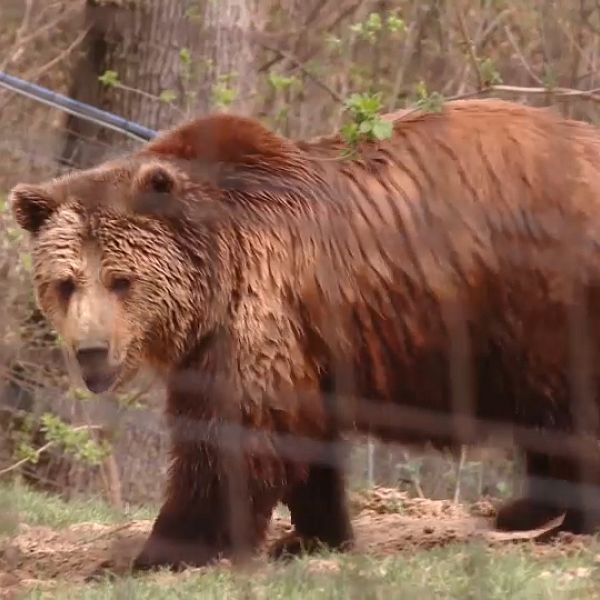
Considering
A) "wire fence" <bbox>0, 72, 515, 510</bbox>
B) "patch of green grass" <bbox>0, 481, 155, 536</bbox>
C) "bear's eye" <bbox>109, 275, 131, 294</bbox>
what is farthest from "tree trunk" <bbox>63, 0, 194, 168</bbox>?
"bear's eye" <bbox>109, 275, 131, 294</bbox>

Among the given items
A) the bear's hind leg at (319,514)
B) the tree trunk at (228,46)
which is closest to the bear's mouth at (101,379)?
the bear's hind leg at (319,514)

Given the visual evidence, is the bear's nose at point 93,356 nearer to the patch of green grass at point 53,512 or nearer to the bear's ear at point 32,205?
the bear's ear at point 32,205

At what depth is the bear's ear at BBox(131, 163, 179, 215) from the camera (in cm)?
484

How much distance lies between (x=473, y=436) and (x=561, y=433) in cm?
32

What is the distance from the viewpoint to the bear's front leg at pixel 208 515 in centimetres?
480

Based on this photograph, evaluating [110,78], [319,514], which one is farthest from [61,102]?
[319,514]

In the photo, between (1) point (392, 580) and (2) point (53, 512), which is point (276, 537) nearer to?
(2) point (53, 512)

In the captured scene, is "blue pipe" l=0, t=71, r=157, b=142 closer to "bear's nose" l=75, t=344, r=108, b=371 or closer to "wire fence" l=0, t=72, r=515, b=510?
A: "wire fence" l=0, t=72, r=515, b=510

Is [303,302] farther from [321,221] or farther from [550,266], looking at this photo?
[550,266]

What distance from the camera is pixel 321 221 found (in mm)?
4984

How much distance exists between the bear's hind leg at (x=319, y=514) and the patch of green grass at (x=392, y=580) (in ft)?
2.32

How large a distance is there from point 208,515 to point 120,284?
827 mm

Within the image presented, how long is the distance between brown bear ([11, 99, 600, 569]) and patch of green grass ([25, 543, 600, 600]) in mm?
487

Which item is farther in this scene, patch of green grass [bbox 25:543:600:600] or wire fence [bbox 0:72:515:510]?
wire fence [bbox 0:72:515:510]
